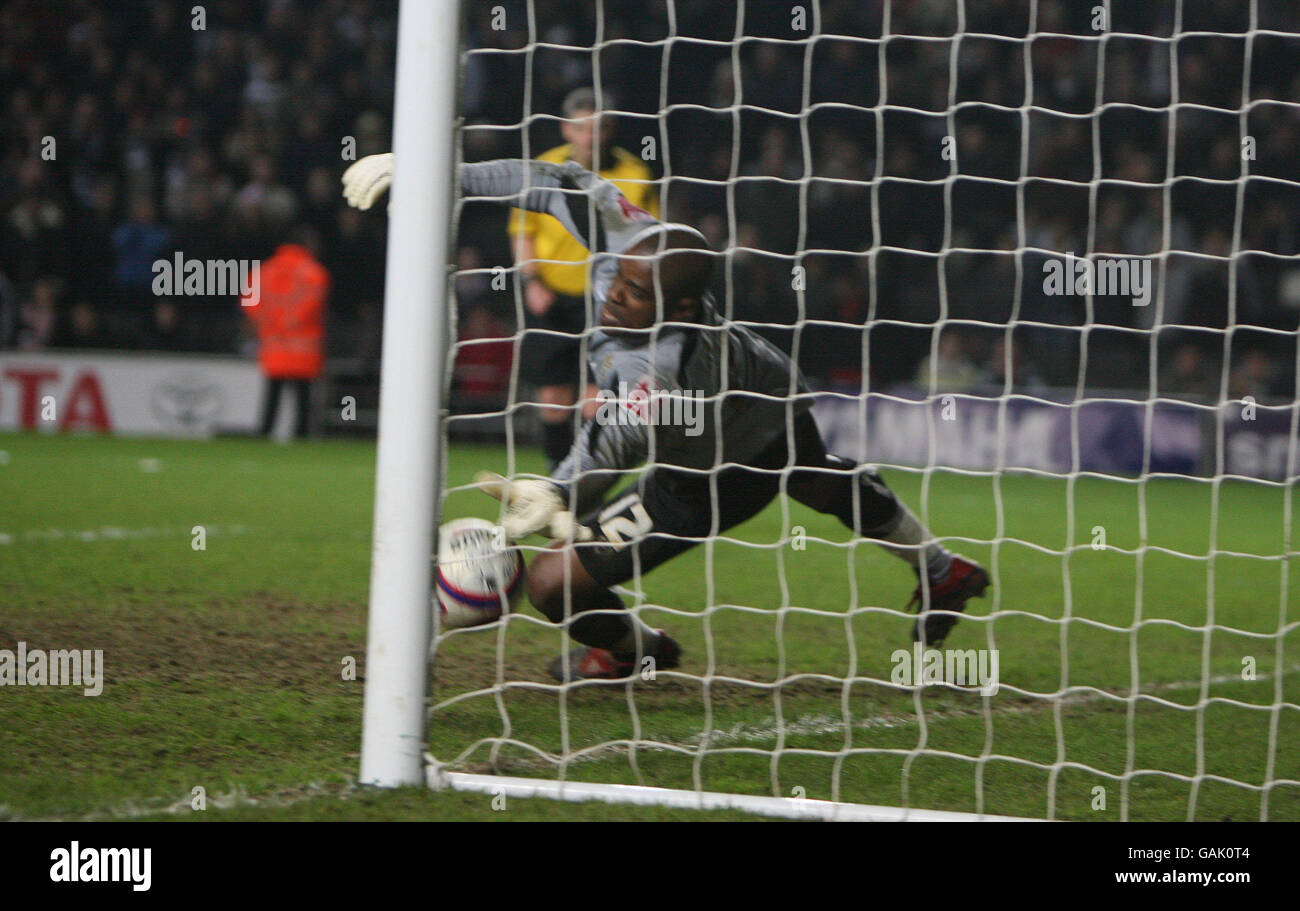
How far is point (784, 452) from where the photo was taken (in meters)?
3.69

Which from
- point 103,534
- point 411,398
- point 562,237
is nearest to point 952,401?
point 411,398

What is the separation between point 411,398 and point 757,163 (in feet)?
34.4

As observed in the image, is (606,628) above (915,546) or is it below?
below

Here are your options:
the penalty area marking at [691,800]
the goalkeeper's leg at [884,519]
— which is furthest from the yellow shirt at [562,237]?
the penalty area marking at [691,800]

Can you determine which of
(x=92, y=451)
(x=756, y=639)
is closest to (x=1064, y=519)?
(x=756, y=639)

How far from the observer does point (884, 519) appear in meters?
3.76

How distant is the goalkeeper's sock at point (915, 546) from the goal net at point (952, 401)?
7.4 inches

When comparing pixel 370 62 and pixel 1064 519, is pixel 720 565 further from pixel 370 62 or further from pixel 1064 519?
pixel 370 62

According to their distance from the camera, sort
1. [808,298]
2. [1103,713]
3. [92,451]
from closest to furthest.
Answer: [1103,713], [92,451], [808,298]

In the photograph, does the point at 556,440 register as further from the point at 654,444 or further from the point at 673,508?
the point at 654,444

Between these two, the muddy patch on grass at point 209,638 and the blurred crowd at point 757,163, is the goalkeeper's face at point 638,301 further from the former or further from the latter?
the blurred crowd at point 757,163

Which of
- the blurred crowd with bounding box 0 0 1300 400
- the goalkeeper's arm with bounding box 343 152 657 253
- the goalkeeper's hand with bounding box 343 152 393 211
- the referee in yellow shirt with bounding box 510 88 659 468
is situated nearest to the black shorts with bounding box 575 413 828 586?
the goalkeeper's arm with bounding box 343 152 657 253

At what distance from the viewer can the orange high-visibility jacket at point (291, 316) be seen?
1123 cm

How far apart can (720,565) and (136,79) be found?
10.7 meters
